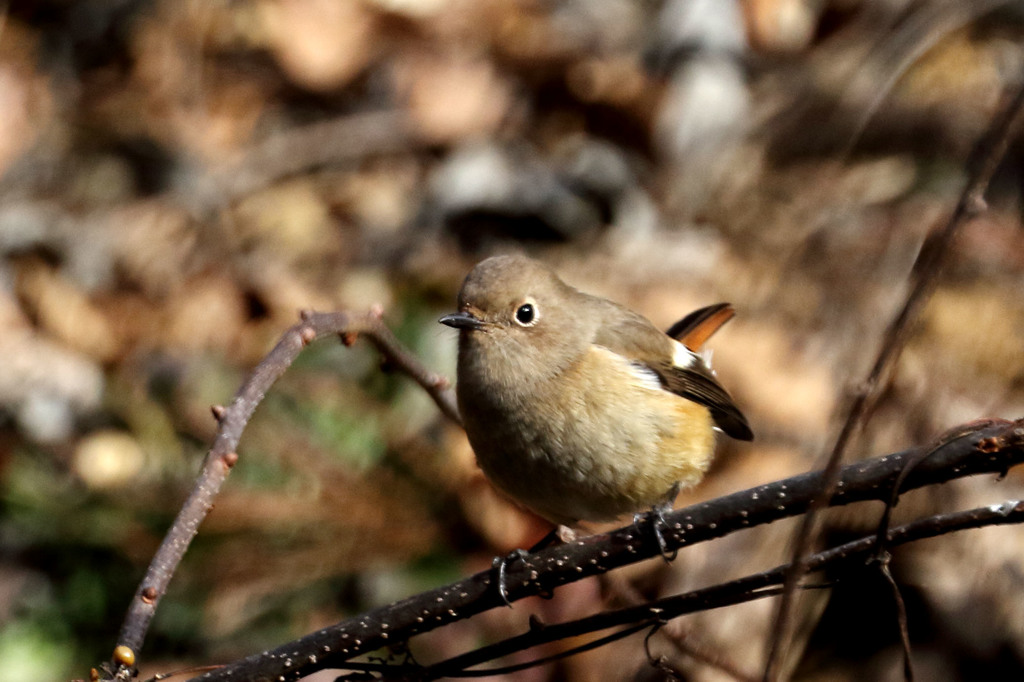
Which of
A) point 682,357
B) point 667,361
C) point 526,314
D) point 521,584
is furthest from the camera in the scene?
point 682,357

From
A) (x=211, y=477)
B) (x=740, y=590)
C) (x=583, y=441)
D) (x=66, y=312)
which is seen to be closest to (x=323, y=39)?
(x=66, y=312)

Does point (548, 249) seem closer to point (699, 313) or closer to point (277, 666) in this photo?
point (699, 313)

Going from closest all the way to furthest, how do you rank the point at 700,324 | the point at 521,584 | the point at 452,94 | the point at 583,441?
the point at 521,584 < the point at 583,441 < the point at 700,324 < the point at 452,94

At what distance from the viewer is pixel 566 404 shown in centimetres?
293

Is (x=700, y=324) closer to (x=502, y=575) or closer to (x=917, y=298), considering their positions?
(x=502, y=575)

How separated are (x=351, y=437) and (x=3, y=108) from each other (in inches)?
149

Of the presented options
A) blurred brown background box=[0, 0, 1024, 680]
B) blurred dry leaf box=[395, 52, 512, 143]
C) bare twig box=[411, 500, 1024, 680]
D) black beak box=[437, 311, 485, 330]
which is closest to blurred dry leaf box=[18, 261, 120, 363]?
blurred brown background box=[0, 0, 1024, 680]

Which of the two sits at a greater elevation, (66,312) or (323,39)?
(323,39)

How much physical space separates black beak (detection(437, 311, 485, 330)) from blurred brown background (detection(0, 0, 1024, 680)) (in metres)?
1.39

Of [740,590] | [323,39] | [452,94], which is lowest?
[740,590]

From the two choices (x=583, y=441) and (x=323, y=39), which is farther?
(x=323, y=39)

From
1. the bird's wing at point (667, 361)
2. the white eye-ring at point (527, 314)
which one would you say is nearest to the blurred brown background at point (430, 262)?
the bird's wing at point (667, 361)

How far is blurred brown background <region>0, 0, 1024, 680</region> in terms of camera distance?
4.31m

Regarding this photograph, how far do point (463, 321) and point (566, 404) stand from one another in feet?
1.26
